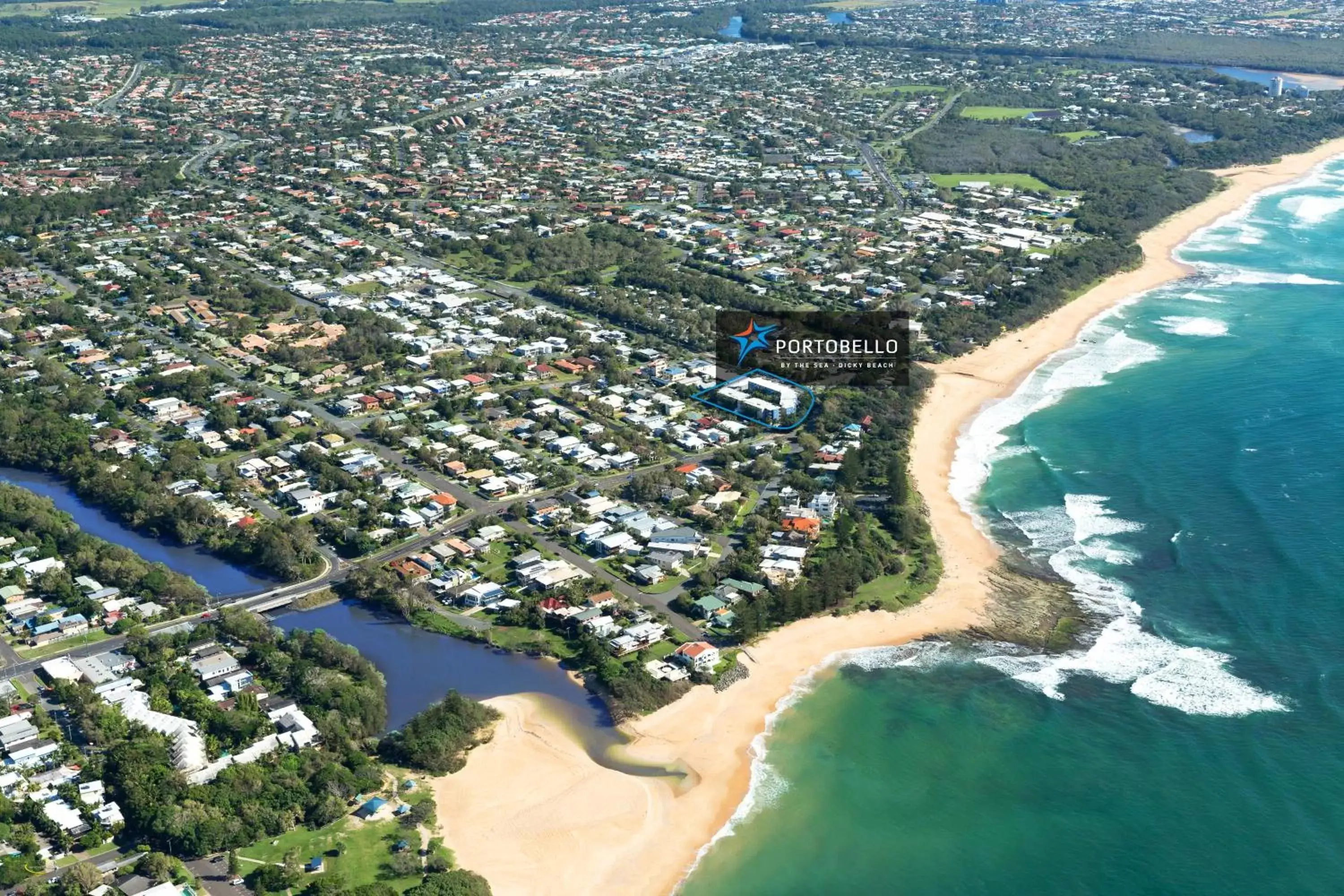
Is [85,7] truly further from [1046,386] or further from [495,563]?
[495,563]

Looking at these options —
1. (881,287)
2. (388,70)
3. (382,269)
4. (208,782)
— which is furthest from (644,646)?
(388,70)

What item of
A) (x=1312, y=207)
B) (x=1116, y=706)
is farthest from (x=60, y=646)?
(x=1312, y=207)

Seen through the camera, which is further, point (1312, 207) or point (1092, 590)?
point (1312, 207)

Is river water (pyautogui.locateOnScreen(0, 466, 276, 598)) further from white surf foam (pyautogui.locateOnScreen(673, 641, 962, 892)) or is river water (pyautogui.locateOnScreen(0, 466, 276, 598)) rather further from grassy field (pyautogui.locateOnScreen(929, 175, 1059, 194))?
grassy field (pyautogui.locateOnScreen(929, 175, 1059, 194))

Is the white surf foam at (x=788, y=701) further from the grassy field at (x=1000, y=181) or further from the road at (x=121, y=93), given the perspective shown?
the road at (x=121, y=93)

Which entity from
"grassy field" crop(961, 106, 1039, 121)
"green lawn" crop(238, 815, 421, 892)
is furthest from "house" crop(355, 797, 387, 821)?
"grassy field" crop(961, 106, 1039, 121)

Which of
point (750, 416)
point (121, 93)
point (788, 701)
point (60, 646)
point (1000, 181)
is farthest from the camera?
point (121, 93)
